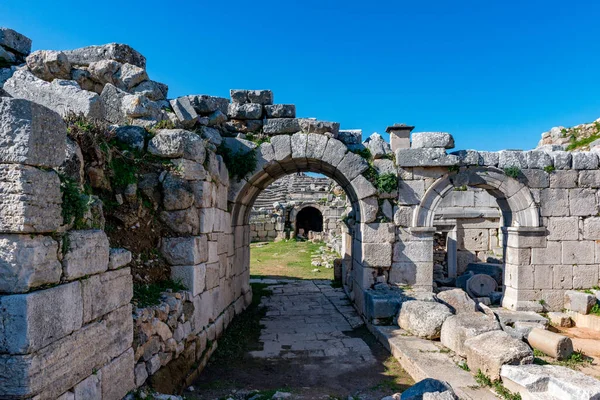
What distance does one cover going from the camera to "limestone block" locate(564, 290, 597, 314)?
303 inches

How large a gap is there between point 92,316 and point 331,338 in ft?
15.2

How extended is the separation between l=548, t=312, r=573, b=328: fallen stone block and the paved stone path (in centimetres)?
384

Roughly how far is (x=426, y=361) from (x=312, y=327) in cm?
288

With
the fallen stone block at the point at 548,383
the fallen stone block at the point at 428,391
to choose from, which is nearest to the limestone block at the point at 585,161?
the fallen stone block at the point at 548,383

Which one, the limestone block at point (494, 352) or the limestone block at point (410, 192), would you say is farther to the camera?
the limestone block at point (410, 192)

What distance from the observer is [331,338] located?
689cm

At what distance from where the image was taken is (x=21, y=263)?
8.15ft

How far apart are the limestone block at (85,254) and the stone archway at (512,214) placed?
595 centimetres

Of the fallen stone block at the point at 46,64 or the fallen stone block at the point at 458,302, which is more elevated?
the fallen stone block at the point at 46,64

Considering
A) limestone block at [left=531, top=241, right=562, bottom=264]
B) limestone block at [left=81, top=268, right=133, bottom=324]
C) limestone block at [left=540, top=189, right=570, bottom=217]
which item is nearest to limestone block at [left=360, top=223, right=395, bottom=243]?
limestone block at [left=531, top=241, right=562, bottom=264]

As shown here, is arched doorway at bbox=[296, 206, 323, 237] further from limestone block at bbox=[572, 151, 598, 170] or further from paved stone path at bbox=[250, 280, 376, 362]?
limestone block at bbox=[572, 151, 598, 170]

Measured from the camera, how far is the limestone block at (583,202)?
812 centimetres

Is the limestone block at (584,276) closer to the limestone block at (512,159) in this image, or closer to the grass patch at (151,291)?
the limestone block at (512,159)

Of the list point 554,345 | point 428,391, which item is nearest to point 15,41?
point 428,391
